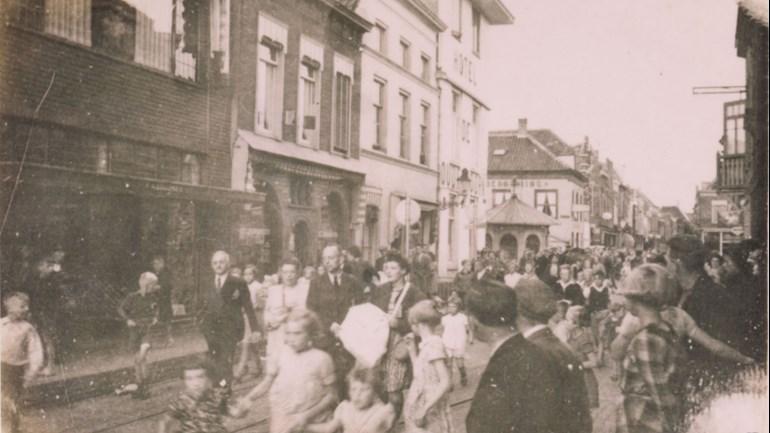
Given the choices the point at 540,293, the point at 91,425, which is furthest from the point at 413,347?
the point at 91,425

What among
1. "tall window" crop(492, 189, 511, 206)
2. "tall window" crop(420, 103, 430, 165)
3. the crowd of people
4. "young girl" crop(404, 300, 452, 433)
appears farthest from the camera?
"tall window" crop(420, 103, 430, 165)

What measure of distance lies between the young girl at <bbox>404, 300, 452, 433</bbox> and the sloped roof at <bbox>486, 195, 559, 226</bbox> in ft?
2.26

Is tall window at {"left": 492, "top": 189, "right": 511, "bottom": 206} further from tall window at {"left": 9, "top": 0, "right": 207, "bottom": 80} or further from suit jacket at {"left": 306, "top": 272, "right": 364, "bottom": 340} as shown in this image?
tall window at {"left": 9, "top": 0, "right": 207, "bottom": 80}

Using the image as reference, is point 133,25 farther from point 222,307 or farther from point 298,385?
point 298,385

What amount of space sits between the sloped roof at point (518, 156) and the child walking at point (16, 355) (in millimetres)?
2673

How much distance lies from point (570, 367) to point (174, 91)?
2.48m

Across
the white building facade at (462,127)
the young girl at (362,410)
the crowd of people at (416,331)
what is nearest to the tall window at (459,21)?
the white building facade at (462,127)

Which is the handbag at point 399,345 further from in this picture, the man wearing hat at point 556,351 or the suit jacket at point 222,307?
the man wearing hat at point 556,351

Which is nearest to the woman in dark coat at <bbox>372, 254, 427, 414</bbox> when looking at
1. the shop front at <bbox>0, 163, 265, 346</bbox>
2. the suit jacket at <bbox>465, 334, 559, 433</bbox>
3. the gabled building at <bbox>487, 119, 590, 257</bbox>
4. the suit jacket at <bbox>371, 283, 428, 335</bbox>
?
the suit jacket at <bbox>371, 283, 428, 335</bbox>

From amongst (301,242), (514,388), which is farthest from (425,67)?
(514,388)

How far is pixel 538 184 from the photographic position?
407 cm

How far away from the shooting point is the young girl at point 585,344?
138 inches

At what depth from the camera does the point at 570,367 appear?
2.77 m

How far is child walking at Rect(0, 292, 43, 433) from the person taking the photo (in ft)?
12.1
